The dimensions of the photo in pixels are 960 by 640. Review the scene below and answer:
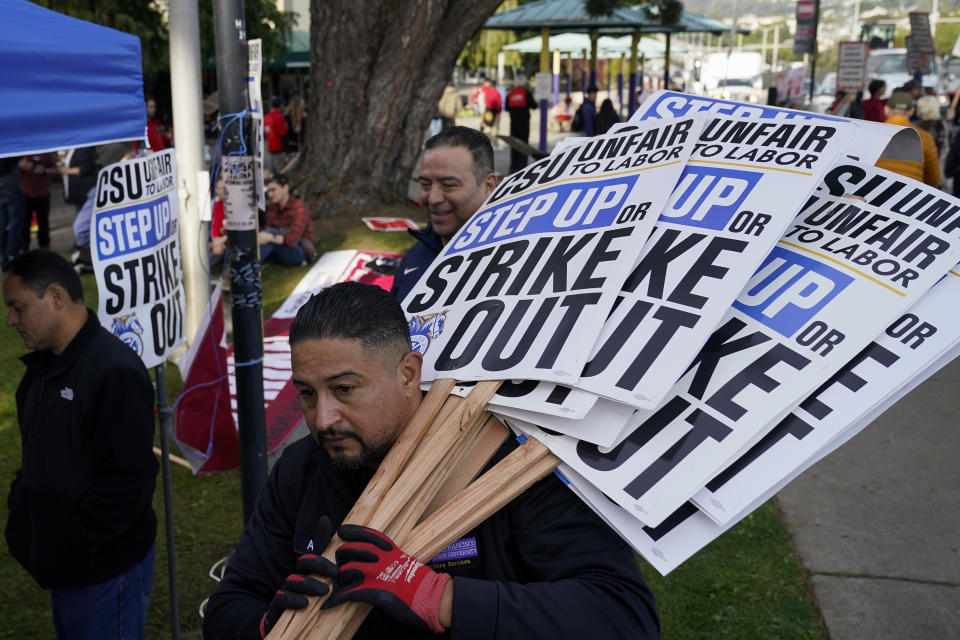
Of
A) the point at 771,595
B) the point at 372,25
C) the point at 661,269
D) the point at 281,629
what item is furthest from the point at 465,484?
the point at 372,25

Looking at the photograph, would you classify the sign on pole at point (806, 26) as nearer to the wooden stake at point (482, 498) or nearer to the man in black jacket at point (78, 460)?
the man in black jacket at point (78, 460)

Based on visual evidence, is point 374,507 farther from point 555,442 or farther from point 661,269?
point 661,269

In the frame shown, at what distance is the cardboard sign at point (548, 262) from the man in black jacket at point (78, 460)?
149 cm

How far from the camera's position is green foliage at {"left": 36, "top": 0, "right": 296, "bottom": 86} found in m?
19.6

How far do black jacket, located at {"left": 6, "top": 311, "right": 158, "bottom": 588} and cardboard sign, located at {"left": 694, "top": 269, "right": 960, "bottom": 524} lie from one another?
2.36 metres

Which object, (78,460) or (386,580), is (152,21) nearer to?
(78,460)

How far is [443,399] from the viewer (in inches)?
85.5

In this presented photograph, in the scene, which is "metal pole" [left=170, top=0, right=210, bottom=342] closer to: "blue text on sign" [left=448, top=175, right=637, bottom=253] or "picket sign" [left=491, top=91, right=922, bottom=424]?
"blue text on sign" [left=448, top=175, right=637, bottom=253]

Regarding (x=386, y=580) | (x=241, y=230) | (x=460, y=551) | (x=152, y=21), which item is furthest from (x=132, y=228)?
(x=152, y=21)

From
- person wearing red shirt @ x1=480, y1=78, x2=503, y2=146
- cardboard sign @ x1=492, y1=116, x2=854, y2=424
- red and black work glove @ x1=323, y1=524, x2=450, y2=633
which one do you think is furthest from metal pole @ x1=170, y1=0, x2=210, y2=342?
person wearing red shirt @ x1=480, y1=78, x2=503, y2=146

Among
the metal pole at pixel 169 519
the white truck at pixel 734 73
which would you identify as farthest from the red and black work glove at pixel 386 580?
the white truck at pixel 734 73

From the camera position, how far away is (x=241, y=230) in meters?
4.52

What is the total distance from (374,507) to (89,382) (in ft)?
6.42

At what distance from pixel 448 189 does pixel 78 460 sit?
68.2 inches
